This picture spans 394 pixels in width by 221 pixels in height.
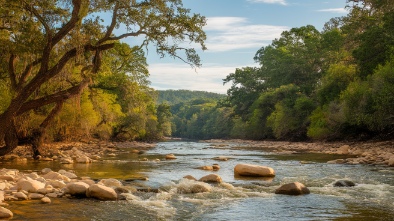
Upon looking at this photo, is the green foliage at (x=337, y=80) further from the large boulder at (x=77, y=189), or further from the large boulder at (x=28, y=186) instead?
the large boulder at (x=28, y=186)

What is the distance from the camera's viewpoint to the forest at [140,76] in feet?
48.8

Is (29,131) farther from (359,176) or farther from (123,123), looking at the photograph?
(123,123)

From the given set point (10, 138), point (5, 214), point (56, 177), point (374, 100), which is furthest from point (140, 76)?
point (5, 214)

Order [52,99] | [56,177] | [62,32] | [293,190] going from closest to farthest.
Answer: [293,190]
[56,177]
[62,32]
[52,99]

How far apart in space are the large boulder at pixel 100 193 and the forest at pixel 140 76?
584 centimetres

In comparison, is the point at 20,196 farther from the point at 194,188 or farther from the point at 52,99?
the point at 52,99

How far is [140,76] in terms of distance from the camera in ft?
141

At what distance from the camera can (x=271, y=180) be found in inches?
549

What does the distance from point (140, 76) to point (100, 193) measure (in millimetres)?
33952

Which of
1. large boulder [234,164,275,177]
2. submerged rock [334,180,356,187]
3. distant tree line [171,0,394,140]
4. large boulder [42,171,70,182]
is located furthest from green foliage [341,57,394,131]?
large boulder [42,171,70,182]

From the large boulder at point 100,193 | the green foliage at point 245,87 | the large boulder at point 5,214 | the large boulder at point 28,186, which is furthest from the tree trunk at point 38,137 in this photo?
the green foliage at point 245,87

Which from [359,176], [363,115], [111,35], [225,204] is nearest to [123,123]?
[363,115]

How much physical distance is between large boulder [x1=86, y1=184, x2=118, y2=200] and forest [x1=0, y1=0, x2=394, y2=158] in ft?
19.2

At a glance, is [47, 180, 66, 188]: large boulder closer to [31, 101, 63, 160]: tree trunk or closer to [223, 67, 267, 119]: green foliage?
[31, 101, 63, 160]: tree trunk
